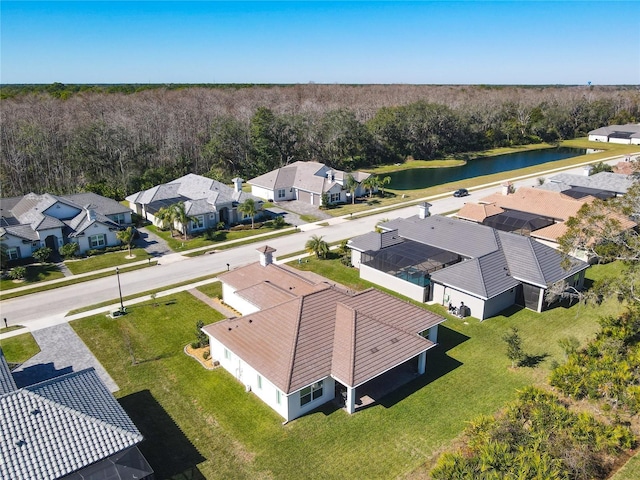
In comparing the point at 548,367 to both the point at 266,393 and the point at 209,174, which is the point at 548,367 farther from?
the point at 209,174

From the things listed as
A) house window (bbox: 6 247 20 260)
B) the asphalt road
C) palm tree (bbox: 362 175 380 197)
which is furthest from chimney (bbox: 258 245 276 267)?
palm tree (bbox: 362 175 380 197)

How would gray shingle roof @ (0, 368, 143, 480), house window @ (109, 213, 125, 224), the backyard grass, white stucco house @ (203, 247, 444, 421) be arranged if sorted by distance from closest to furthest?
gray shingle roof @ (0, 368, 143, 480) → white stucco house @ (203, 247, 444, 421) → the backyard grass → house window @ (109, 213, 125, 224)

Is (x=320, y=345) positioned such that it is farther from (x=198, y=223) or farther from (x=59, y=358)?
(x=198, y=223)

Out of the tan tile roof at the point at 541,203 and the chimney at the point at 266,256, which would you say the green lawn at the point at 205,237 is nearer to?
the chimney at the point at 266,256

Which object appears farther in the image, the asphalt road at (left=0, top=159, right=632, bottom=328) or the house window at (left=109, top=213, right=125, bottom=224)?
the house window at (left=109, top=213, right=125, bottom=224)

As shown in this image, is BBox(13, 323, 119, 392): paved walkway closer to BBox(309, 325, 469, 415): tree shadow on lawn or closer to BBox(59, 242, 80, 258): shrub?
BBox(309, 325, 469, 415): tree shadow on lawn

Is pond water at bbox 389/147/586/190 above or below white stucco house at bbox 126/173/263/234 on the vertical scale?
below

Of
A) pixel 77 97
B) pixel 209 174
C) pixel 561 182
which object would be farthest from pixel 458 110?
pixel 77 97
